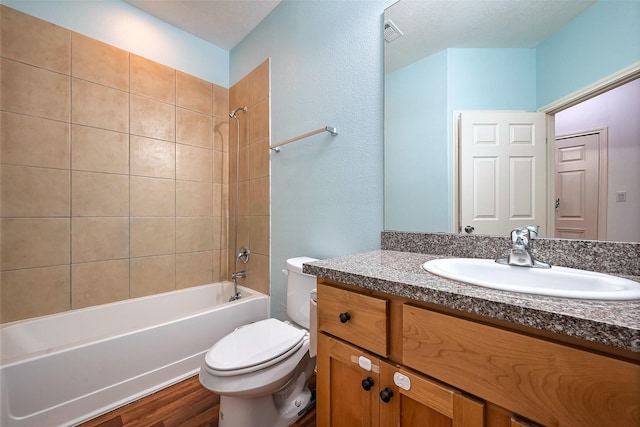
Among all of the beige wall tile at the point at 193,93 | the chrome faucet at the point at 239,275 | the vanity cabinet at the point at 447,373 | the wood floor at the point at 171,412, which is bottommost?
the wood floor at the point at 171,412

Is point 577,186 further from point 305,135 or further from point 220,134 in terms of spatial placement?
point 220,134

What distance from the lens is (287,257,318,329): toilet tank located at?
1.41 metres

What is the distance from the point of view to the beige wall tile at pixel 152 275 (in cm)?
190

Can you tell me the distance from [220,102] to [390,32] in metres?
1.71

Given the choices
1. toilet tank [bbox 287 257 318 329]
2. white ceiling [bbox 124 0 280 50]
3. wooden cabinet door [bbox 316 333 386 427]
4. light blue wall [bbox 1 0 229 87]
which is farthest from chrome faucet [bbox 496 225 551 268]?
light blue wall [bbox 1 0 229 87]

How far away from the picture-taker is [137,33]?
1899mm

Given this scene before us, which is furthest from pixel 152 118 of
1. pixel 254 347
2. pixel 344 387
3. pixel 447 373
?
pixel 447 373

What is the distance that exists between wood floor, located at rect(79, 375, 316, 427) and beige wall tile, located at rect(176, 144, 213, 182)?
1.52 meters

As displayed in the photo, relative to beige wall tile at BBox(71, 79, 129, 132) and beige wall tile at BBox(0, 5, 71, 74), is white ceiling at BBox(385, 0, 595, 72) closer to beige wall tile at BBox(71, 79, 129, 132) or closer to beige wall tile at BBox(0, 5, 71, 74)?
beige wall tile at BBox(71, 79, 129, 132)

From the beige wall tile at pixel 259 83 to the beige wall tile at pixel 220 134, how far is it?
1.43 feet

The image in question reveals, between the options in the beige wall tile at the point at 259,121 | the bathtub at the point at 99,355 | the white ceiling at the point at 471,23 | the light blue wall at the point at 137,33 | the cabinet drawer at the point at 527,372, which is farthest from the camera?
the beige wall tile at the point at 259,121

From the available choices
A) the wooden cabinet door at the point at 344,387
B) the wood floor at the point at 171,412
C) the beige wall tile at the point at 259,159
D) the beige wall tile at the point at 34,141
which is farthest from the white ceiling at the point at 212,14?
the wood floor at the point at 171,412

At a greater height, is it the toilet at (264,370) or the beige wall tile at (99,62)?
the beige wall tile at (99,62)

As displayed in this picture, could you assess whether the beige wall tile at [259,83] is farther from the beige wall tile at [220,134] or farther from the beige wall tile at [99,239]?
the beige wall tile at [99,239]
